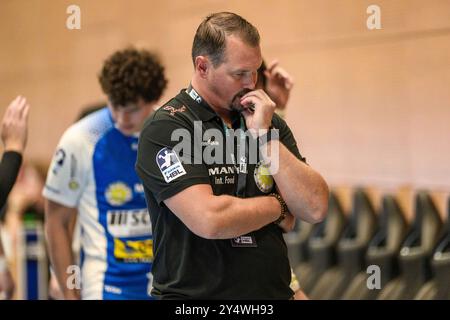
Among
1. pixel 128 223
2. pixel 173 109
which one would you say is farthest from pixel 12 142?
pixel 173 109

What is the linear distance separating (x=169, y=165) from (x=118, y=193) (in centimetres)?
124

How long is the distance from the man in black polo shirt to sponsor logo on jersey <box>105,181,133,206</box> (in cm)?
105

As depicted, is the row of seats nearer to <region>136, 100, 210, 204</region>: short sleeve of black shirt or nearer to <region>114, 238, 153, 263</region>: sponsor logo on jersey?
<region>114, 238, 153, 263</region>: sponsor logo on jersey

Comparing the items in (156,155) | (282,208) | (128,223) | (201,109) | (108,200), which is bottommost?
(128,223)

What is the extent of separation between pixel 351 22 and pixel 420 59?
0.58 meters

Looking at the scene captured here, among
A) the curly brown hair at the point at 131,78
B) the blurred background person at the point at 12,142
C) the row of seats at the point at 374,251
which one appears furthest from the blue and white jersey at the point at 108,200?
the row of seats at the point at 374,251

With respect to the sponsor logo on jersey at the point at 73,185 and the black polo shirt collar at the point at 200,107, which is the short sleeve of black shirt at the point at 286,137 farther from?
the sponsor logo on jersey at the point at 73,185

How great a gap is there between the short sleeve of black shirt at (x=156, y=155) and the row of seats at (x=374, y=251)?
64.5 inches

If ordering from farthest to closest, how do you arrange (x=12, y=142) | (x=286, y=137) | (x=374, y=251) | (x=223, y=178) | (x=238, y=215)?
(x=374, y=251), (x=12, y=142), (x=286, y=137), (x=223, y=178), (x=238, y=215)

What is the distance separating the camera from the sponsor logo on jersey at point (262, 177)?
259 cm

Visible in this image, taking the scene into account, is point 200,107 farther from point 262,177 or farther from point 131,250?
point 131,250

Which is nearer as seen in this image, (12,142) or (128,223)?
(12,142)

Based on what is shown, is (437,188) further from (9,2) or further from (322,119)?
(9,2)

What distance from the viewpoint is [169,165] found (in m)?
2.48
